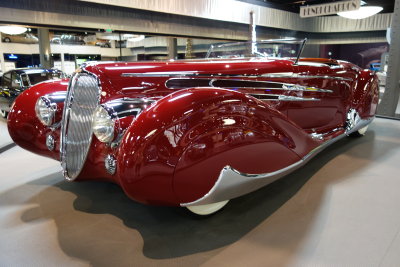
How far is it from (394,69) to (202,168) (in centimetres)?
472

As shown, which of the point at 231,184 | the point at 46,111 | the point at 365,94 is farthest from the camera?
the point at 365,94

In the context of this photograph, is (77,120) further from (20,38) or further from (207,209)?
(20,38)

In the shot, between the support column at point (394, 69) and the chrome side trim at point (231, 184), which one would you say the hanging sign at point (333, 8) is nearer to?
the support column at point (394, 69)

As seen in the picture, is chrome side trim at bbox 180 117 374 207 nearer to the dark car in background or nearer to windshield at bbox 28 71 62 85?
the dark car in background

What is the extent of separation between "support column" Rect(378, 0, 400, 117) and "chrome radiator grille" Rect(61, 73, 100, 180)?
4.78 m

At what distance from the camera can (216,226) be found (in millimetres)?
1792

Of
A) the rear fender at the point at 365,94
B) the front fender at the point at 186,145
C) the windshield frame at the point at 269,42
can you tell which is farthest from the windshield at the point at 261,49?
the front fender at the point at 186,145

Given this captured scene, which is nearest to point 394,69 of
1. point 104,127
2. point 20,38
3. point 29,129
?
point 104,127

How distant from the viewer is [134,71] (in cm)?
209

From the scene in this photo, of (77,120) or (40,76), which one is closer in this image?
(77,120)

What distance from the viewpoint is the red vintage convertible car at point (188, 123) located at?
1438mm

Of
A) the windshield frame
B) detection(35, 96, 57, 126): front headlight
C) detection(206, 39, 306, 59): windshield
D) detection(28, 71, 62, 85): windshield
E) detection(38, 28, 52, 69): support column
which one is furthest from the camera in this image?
detection(38, 28, 52, 69): support column

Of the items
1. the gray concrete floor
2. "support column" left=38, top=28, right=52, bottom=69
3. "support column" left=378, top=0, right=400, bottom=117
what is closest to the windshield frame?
the gray concrete floor

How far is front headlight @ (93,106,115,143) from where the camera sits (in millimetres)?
1689
